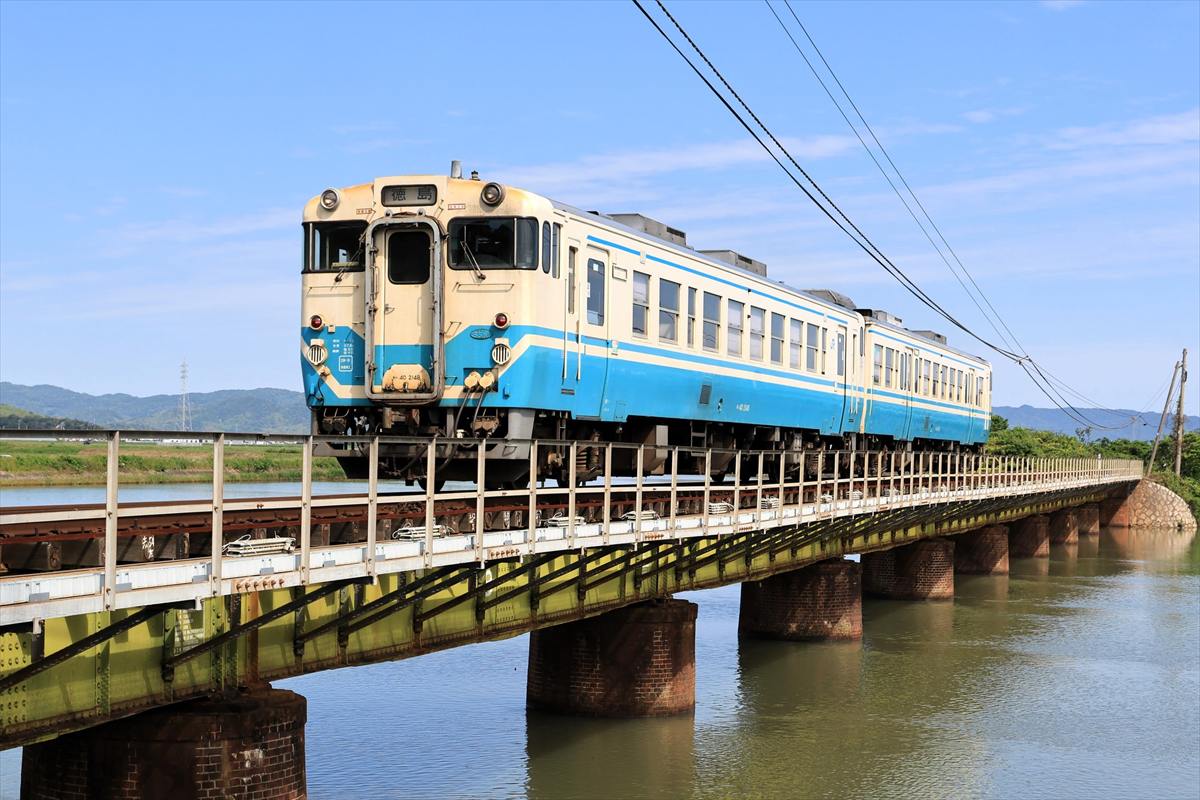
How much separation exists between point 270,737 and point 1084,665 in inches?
1059

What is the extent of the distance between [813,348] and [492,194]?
13.3 metres

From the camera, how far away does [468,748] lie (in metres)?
24.0

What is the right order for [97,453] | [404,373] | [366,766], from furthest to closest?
1. [97,453]
2. [366,766]
3. [404,373]

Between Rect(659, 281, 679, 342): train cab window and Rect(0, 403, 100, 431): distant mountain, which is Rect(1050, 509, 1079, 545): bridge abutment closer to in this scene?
Rect(0, 403, 100, 431): distant mountain

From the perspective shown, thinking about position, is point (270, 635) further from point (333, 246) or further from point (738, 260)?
point (738, 260)

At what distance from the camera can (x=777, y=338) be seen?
26984mm

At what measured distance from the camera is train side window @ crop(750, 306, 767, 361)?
25547mm

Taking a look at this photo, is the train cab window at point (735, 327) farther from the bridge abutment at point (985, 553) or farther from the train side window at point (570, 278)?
the bridge abutment at point (985, 553)

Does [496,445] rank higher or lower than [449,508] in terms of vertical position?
higher

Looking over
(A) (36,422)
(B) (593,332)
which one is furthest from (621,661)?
(A) (36,422)

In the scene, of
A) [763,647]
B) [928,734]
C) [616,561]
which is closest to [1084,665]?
[763,647]

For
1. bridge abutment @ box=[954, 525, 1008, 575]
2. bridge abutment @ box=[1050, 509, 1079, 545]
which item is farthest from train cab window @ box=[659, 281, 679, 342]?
bridge abutment @ box=[1050, 509, 1079, 545]

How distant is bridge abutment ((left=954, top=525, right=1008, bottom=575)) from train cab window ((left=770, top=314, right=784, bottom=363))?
33.9m

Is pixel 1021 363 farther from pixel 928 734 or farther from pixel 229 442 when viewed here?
pixel 229 442
